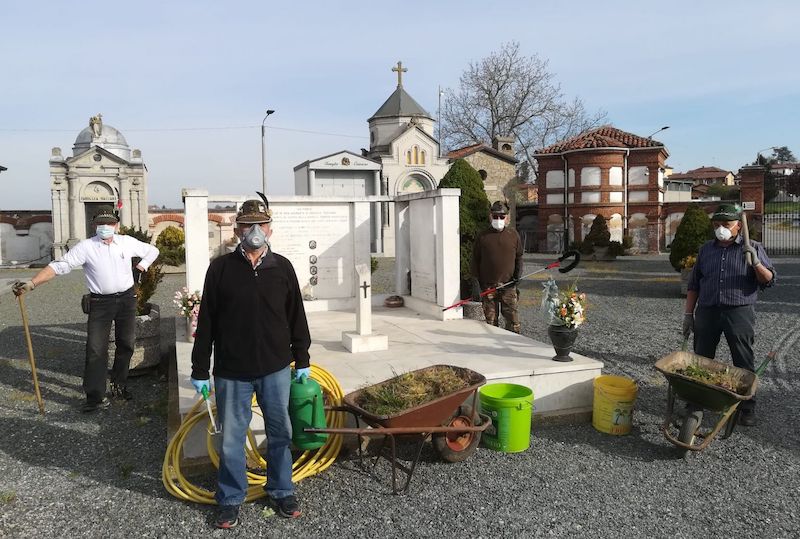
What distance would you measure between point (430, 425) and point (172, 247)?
20.7 m

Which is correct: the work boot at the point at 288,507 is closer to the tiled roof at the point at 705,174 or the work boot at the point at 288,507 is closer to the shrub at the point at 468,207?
the shrub at the point at 468,207

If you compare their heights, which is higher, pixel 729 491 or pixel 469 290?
pixel 469 290

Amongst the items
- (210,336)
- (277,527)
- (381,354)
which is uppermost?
(210,336)

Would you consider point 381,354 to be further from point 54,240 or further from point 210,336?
point 54,240

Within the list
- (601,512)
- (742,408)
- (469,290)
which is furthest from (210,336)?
(469,290)

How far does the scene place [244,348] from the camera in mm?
3932

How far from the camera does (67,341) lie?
400 inches

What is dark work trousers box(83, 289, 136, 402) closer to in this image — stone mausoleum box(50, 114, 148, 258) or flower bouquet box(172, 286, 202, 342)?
flower bouquet box(172, 286, 202, 342)

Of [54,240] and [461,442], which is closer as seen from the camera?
[461,442]

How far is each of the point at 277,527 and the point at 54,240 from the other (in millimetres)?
30104

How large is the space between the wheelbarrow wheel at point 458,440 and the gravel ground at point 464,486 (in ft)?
0.33

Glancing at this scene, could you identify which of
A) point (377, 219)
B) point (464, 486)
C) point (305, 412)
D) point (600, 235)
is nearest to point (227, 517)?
point (305, 412)

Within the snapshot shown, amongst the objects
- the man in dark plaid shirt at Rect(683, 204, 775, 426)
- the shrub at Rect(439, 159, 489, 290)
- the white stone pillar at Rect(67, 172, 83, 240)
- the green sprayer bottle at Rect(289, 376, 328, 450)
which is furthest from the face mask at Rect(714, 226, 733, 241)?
the white stone pillar at Rect(67, 172, 83, 240)

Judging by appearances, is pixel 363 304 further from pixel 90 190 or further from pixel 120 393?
pixel 90 190
